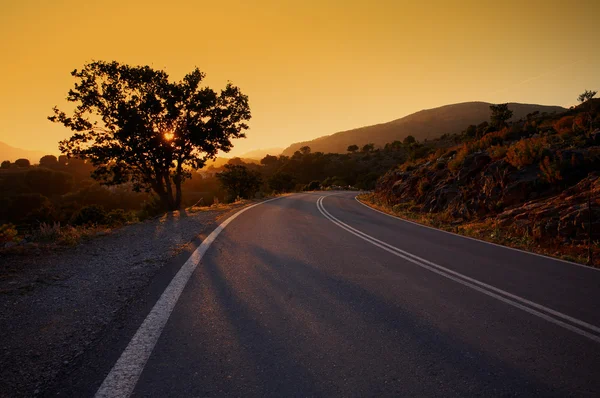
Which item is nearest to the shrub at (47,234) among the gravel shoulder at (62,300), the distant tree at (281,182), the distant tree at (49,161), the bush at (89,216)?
the gravel shoulder at (62,300)

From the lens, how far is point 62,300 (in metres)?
4.13

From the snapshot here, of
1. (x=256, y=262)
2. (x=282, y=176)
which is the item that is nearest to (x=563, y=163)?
(x=256, y=262)

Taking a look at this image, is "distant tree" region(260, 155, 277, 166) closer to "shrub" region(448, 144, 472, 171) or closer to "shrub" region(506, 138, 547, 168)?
"shrub" region(448, 144, 472, 171)

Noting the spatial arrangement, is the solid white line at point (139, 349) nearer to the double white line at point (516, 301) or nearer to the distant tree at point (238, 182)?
the double white line at point (516, 301)

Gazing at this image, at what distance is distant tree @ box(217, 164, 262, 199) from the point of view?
35.1 meters

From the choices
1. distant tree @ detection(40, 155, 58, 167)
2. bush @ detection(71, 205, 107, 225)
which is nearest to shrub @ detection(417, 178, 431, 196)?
bush @ detection(71, 205, 107, 225)

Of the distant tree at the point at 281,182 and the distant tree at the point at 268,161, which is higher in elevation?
the distant tree at the point at 268,161

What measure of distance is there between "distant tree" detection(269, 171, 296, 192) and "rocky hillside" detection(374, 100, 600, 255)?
114 feet

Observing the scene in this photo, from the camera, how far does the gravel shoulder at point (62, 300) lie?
2668 millimetres

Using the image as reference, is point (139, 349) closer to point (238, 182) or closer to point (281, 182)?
point (238, 182)

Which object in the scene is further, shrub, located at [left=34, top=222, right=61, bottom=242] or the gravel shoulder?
shrub, located at [left=34, top=222, right=61, bottom=242]

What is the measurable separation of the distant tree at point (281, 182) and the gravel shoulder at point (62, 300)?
43579mm

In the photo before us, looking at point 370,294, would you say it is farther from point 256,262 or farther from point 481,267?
point 481,267

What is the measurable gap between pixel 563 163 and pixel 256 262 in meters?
11.3
